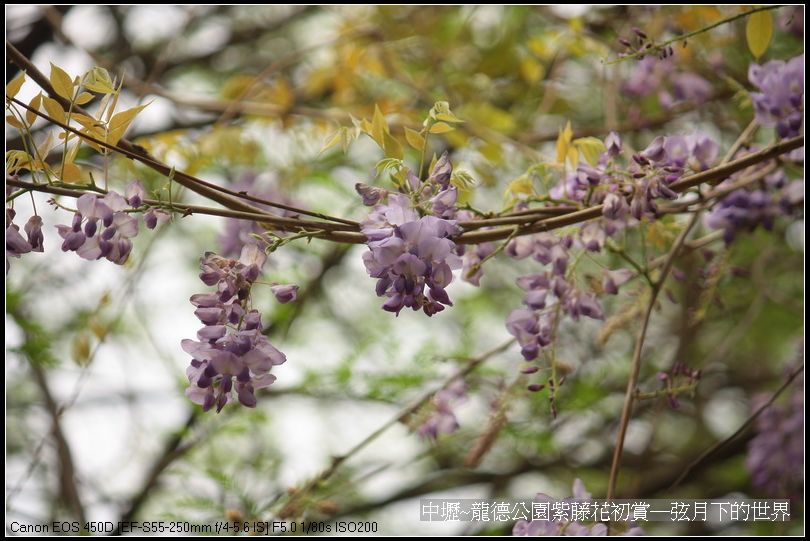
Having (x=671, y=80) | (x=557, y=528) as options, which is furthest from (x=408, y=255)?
(x=671, y=80)

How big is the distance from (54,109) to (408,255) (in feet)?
1.28

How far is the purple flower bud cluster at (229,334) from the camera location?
805 millimetres

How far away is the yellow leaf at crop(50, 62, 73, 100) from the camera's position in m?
0.83

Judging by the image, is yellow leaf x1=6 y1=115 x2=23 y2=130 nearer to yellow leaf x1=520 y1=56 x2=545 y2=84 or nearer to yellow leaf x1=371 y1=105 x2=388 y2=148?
yellow leaf x1=371 y1=105 x2=388 y2=148

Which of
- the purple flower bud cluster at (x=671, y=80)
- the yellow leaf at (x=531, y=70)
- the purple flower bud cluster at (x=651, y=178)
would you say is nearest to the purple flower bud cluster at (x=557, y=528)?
the purple flower bud cluster at (x=651, y=178)

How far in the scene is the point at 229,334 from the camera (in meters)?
0.81

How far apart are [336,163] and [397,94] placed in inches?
12.8

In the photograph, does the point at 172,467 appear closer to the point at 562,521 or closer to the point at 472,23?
the point at 562,521

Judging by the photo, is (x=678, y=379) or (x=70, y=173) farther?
(x=678, y=379)

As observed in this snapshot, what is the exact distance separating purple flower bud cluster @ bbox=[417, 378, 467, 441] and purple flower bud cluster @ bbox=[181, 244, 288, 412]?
70 centimetres

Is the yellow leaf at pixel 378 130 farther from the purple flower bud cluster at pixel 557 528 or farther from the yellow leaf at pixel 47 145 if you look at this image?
the purple flower bud cluster at pixel 557 528

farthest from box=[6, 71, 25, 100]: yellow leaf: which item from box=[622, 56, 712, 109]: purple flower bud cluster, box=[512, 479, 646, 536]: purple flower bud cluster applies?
box=[622, 56, 712, 109]: purple flower bud cluster

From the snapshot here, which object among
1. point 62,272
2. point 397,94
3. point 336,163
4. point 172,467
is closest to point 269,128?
point 336,163

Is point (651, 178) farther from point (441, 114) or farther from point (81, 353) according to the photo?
point (81, 353)
